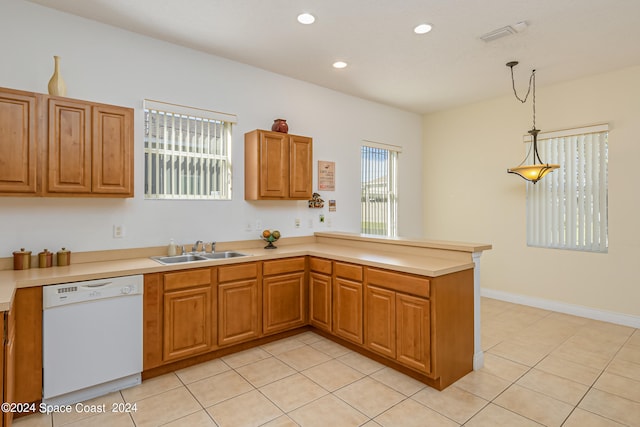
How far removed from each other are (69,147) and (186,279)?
1329 mm

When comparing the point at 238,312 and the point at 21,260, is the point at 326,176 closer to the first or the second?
the point at 238,312

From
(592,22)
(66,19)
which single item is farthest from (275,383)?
(592,22)

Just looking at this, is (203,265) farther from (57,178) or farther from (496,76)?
(496,76)

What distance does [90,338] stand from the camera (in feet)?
7.97

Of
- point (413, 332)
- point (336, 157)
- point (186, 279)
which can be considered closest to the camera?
point (413, 332)

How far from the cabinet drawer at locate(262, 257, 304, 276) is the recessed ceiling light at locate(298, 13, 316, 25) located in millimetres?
2185

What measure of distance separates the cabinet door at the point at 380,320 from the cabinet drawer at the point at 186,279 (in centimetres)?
140

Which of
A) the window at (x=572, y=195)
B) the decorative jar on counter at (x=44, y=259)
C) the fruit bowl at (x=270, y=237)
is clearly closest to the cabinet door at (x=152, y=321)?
the decorative jar on counter at (x=44, y=259)

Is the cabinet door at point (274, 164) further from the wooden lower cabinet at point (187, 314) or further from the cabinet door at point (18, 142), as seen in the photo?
the cabinet door at point (18, 142)

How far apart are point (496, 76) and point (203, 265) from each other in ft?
13.1

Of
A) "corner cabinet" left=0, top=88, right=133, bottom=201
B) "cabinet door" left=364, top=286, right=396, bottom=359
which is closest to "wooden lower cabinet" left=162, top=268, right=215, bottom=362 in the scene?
"corner cabinet" left=0, top=88, right=133, bottom=201

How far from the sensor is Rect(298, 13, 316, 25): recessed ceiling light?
9.38ft

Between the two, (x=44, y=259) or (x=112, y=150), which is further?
(x=112, y=150)

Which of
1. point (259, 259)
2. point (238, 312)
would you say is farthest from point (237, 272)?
point (238, 312)
